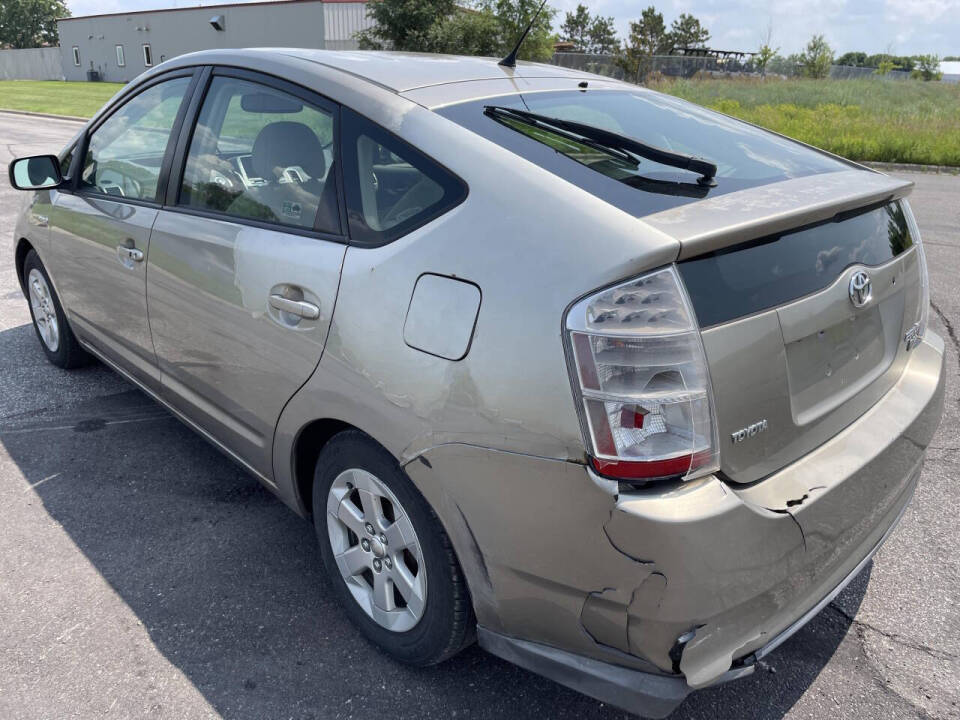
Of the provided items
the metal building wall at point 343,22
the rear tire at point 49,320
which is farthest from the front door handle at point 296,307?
the metal building wall at point 343,22

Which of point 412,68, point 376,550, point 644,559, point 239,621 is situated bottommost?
point 239,621

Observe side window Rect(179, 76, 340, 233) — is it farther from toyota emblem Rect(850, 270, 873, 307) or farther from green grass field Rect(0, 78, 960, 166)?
green grass field Rect(0, 78, 960, 166)

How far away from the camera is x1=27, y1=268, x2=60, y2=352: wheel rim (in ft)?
14.6

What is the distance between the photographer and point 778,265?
1.92m

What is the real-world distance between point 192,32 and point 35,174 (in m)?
53.7

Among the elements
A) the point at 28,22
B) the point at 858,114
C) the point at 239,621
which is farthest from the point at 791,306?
the point at 28,22

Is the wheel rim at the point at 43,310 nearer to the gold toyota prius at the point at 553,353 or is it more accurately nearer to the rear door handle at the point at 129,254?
the rear door handle at the point at 129,254

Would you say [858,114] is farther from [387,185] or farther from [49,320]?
[387,185]

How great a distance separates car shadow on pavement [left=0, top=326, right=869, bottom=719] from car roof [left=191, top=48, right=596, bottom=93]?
1.74 m

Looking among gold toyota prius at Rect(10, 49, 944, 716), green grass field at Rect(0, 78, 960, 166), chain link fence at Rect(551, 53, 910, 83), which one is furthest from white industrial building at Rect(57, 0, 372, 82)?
gold toyota prius at Rect(10, 49, 944, 716)

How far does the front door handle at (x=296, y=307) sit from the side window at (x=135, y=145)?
3.63 feet

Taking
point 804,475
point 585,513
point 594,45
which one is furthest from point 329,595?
point 594,45

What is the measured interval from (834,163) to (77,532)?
10.2ft

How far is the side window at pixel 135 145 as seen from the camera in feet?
10.7
